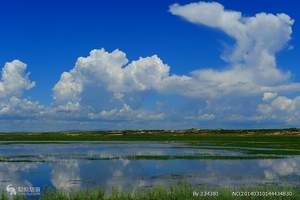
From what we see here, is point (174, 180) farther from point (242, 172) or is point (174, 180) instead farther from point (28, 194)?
point (28, 194)

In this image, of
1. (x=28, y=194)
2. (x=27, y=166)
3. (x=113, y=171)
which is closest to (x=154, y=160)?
(x=113, y=171)

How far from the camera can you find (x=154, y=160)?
48875 millimetres

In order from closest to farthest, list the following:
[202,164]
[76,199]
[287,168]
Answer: [76,199], [287,168], [202,164]

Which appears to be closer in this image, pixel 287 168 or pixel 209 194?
pixel 209 194

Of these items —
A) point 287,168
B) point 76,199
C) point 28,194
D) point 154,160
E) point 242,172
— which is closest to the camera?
point 76,199

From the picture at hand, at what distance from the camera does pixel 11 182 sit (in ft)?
107

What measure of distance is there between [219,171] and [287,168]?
6.38 m

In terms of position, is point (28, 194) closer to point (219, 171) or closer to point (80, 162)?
point (219, 171)

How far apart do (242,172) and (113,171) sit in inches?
413

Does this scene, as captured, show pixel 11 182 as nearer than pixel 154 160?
Yes

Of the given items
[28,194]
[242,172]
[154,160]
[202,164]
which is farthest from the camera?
[154,160]

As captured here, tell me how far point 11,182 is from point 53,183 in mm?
2924

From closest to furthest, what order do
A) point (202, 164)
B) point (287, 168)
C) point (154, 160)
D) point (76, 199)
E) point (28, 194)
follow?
point (76, 199) → point (28, 194) → point (287, 168) → point (202, 164) → point (154, 160)

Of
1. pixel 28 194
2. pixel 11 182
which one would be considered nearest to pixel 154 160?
pixel 11 182
